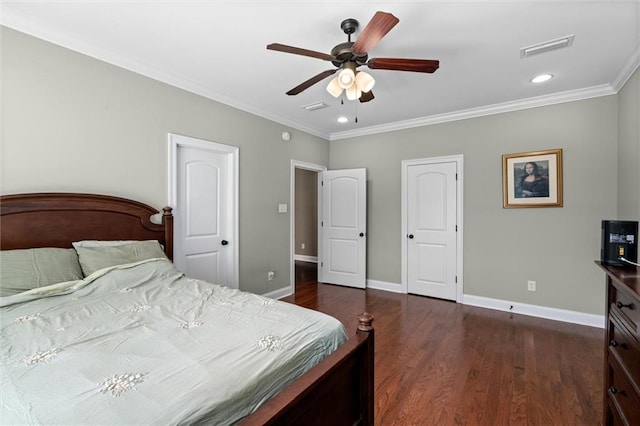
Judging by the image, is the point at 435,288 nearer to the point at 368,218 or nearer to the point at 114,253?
the point at 368,218

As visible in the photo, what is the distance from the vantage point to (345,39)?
2307mm

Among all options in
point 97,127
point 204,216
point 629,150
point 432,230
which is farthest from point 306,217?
point 629,150

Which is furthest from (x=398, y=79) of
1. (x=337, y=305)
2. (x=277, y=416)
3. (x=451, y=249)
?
(x=277, y=416)

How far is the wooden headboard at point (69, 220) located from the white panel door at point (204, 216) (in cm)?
35

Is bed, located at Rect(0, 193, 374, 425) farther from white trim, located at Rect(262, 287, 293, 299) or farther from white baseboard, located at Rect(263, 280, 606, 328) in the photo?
white baseboard, located at Rect(263, 280, 606, 328)

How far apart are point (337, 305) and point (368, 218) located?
1570 mm

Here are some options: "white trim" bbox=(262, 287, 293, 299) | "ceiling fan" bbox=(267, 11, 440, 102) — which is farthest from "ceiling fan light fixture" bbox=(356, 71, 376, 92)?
"white trim" bbox=(262, 287, 293, 299)

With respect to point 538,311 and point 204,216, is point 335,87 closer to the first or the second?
point 204,216

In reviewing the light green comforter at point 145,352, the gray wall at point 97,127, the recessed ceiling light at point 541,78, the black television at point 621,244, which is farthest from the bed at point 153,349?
the recessed ceiling light at point 541,78

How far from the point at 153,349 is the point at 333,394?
76cm

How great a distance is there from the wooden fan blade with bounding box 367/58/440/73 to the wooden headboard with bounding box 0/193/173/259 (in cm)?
224

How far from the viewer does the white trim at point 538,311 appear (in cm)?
325

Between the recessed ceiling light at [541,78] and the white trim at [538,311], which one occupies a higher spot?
the recessed ceiling light at [541,78]

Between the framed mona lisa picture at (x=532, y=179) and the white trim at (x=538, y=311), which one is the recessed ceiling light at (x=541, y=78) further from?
the white trim at (x=538, y=311)
